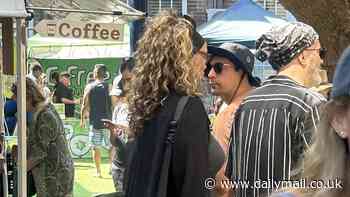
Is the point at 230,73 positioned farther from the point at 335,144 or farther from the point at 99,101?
the point at 99,101

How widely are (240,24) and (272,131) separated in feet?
45.5

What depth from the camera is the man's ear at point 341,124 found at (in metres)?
1.60

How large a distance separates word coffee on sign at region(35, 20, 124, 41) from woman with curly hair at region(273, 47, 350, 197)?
585 centimetres

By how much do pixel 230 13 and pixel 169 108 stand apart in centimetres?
1475

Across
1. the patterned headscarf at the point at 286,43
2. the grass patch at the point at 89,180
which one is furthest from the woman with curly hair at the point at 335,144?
the grass patch at the point at 89,180

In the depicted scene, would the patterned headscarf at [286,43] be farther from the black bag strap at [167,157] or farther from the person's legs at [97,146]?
the person's legs at [97,146]

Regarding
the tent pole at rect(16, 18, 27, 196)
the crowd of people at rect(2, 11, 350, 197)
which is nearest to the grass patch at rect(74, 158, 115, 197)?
the tent pole at rect(16, 18, 27, 196)

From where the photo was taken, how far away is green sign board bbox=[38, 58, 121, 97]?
11.0m

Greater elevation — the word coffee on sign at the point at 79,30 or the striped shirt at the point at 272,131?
the word coffee on sign at the point at 79,30

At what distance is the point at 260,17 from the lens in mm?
17000

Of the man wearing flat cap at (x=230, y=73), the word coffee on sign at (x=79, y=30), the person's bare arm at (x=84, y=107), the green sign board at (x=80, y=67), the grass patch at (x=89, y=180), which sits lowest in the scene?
the grass patch at (x=89, y=180)

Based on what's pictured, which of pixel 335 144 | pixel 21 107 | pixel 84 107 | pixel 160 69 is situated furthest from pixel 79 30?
pixel 335 144

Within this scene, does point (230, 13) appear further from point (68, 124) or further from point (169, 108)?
point (169, 108)

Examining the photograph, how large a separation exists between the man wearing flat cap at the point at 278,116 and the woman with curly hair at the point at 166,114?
20cm
